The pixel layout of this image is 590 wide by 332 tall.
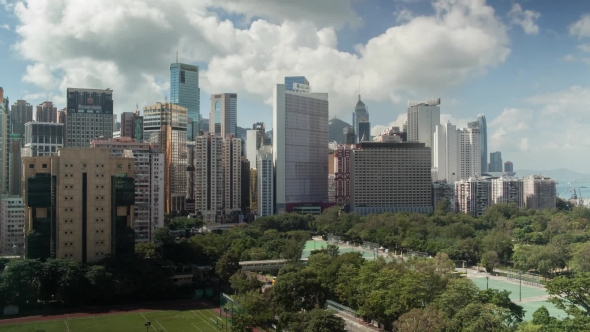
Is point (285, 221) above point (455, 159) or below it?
below

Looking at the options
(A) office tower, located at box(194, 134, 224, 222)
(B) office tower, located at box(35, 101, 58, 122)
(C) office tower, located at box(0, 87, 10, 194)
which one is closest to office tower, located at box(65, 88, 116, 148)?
(B) office tower, located at box(35, 101, 58, 122)

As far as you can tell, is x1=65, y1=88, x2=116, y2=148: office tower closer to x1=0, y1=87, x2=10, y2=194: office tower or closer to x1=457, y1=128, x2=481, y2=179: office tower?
x1=0, y1=87, x2=10, y2=194: office tower

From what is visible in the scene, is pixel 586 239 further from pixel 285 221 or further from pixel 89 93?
pixel 89 93

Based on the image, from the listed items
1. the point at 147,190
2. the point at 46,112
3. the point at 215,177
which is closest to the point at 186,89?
the point at 46,112

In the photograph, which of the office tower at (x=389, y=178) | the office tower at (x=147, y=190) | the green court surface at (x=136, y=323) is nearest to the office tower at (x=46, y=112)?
the office tower at (x=147, y=190)

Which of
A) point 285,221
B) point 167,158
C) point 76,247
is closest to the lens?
point 76,247

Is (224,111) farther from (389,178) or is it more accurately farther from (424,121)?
(389,178)

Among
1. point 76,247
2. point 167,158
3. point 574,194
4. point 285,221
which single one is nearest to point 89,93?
point 167,158
